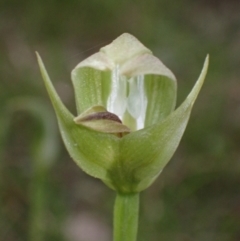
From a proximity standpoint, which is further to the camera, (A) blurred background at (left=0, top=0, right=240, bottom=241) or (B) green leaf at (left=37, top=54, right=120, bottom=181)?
(A) blurred background at (left=0, top=0, right=240, bottom=241)

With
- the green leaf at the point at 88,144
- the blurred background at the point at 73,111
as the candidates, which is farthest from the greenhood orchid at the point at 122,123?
the blurred background at the point at 73,111

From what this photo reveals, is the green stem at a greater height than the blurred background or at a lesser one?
greater

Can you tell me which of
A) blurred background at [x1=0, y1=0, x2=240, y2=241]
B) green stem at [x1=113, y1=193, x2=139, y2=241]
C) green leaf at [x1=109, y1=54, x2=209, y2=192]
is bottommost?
blurred background at [x1=0, y1=0, x2=240, y2=241]

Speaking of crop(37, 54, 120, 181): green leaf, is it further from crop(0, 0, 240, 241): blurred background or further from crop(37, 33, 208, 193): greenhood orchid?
crop(0, 0, 240, 241): blurred background

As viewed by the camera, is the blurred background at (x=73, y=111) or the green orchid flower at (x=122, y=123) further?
the blurred background at (x=73, y=111)

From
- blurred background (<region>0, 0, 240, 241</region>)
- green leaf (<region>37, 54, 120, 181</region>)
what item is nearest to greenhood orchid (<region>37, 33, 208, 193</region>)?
green leaf (<region>37, 54, 120, 181</region>)

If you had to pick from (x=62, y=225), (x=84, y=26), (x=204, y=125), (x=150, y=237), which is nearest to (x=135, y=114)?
(x=150, y=237)

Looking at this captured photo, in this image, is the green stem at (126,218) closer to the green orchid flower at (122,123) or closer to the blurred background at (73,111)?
the green orchid flower at (122,123)
